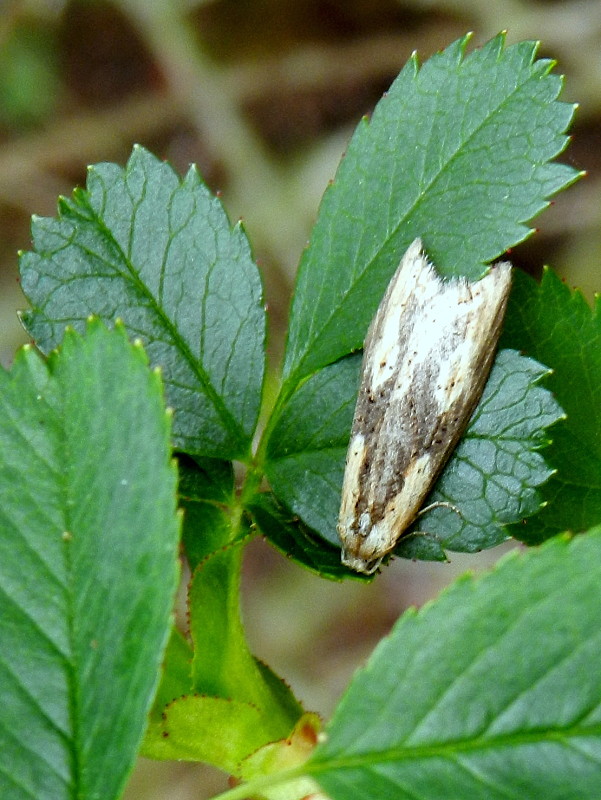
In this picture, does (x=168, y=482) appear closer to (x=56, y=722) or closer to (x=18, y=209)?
(x=56, y=722)

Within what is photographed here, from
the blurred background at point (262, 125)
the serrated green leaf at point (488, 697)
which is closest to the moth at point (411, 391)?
the serrated green leaf at point (488, 697)

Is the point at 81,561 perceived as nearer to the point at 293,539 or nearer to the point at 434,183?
the point at 293,539

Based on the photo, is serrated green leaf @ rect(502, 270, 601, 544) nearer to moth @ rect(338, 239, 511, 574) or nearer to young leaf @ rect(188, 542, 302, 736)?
moth @ rect(338, 239, 511, 574)

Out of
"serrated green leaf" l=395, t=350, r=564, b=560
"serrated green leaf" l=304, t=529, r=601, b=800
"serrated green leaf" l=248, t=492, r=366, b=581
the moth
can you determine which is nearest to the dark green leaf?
"serrated green leaf" l=248, t=492, r=366, b=581

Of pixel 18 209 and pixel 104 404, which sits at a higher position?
pixel 18 209

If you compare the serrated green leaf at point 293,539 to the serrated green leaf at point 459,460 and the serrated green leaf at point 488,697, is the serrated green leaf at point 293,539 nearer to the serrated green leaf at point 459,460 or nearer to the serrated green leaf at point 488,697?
the serrated green leaf at point 459,460

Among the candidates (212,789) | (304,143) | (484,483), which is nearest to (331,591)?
(212,789)
